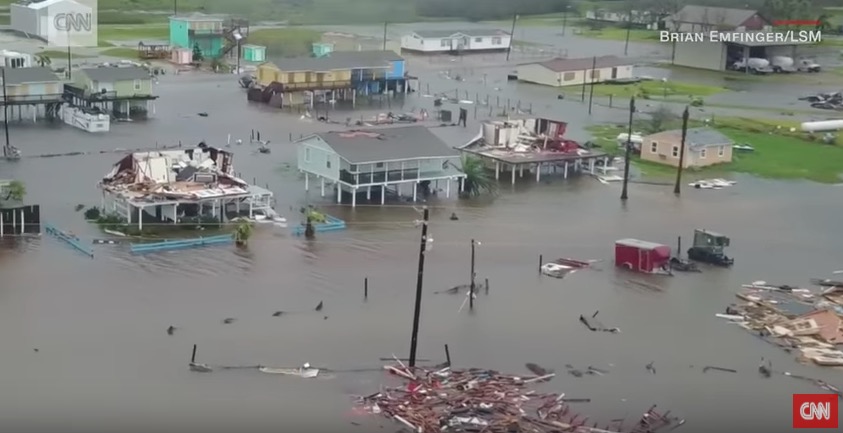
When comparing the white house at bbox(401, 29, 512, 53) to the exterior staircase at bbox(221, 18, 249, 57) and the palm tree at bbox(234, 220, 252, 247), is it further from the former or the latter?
the palm tree at bbox(234, 220, 252, 247)

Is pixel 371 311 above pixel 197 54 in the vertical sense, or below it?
below

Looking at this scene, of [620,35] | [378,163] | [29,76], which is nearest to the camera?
[378,163]

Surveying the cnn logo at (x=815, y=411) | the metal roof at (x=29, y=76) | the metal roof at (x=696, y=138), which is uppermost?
the metal roof at (x=29, y=76)

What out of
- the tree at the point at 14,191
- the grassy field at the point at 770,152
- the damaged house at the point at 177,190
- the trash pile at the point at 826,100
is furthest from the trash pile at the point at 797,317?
the trash pile at the point at 826,100

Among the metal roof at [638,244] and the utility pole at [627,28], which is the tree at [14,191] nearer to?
the metal roof at [638,244]

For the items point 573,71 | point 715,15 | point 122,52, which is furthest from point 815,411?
point 715,15

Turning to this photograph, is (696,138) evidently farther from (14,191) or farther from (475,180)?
(14,191)

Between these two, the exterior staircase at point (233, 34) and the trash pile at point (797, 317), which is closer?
the trash pile at point (797, 317)

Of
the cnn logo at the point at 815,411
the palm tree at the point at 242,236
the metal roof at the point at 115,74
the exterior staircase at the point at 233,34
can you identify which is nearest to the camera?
the cnn logo at the point at 815,411
